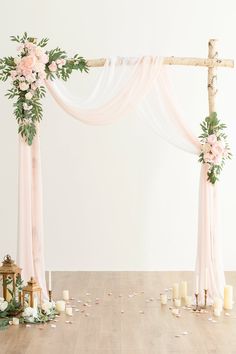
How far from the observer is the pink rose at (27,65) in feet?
19.0

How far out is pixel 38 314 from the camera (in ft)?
18.2

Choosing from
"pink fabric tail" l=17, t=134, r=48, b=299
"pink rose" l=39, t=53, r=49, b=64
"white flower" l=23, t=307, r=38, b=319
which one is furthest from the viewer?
"pink fabric tail" l=17, t=134, r=48, b=299

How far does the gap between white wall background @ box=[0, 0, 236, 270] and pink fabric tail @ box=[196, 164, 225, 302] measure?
6.06ft

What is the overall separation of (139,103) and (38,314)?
1.92 m

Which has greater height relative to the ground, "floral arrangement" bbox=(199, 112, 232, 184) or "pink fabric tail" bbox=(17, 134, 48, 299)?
"floral arrangement" bbox=(199, 112, 232, 184)

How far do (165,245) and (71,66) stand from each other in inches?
106

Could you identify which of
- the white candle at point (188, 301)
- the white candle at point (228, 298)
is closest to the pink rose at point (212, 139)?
the white candle at point (228, 298)

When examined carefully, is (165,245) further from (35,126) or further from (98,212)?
(35,126)

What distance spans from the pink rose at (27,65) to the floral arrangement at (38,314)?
1.82 m

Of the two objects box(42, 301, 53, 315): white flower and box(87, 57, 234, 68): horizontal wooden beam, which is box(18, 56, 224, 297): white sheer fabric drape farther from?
box(42, 301, 53, 315): white flower

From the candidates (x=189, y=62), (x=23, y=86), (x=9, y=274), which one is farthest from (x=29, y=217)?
(x=189, y=62)

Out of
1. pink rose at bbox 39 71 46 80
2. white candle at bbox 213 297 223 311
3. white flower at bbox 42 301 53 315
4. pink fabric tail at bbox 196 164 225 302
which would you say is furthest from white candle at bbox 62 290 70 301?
pink rose at bbox 39 71 46 80

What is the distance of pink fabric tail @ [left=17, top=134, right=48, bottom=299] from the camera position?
5988 millimetres

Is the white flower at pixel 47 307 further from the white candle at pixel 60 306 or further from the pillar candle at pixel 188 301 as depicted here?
the pillar candle at pixel 188 301
